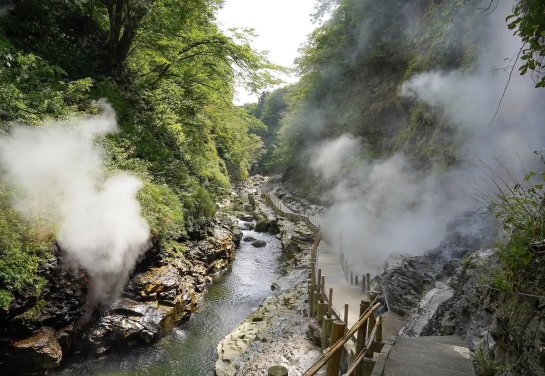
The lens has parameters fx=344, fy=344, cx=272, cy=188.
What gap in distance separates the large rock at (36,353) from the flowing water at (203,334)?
0.41 metres

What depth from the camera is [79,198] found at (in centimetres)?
900

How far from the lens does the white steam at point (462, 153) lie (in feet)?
33.1

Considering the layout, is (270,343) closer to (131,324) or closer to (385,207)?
(131,324)

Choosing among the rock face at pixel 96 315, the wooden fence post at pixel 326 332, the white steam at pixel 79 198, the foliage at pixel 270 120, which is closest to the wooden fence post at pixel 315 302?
the wooden fence post at pixel 326 332

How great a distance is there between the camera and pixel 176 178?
14.1m

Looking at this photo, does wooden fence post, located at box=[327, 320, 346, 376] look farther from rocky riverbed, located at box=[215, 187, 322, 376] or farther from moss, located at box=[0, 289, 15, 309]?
moss, located at box=[0, 289, 15, 309]

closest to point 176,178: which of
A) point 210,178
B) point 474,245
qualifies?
point 210,178

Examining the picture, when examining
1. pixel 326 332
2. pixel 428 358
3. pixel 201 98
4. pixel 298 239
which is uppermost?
pixel 201 98

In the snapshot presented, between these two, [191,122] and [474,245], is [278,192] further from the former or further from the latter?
[474,245]

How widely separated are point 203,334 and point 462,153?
10278mm

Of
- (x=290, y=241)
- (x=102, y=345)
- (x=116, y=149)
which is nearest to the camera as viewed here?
(x=102, y=345)

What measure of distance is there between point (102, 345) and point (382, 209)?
42.4 feet

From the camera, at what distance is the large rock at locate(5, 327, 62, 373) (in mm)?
6648

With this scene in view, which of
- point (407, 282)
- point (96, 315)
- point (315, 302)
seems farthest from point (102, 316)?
point (407, 282)
